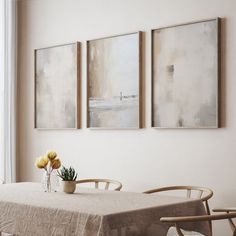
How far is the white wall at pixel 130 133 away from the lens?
4.47 meters

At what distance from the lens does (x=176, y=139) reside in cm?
480

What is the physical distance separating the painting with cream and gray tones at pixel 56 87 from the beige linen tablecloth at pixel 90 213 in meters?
1.75

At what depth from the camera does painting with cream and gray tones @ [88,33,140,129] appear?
5.12 m

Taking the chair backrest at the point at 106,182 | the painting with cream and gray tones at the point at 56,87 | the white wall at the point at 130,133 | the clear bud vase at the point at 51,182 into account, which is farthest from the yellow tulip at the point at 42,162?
the painting with cream and gray tones at the point at 56,87

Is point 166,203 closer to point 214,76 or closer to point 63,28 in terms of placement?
point 214,76

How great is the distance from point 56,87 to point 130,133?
118 cm

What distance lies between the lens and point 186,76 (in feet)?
15.5

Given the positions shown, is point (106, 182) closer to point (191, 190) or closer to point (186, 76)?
point (191, 190)

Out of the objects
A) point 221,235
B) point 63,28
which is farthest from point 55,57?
point 221,235

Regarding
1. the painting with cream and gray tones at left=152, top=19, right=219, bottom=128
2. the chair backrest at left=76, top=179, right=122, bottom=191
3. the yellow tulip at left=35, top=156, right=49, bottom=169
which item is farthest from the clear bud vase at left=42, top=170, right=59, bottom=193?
the painting with cream and gray tones at left=152, top=19, right=219, bottom=128

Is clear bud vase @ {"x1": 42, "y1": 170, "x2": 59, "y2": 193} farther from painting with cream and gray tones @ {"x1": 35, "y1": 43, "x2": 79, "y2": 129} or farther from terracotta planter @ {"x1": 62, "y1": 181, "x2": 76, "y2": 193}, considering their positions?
painting with cream and gray tones @ {"x1": 35, "y1": 43, "x2": 79, "y2": 129}

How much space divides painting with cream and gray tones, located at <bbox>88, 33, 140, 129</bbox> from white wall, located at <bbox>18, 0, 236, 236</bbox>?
0.10 metres

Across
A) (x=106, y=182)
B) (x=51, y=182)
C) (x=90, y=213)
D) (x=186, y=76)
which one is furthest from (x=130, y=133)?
(x=90, y=213)

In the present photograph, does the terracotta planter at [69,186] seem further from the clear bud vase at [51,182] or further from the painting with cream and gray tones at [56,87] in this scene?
the painting with cream and gray tones at [56,87]
